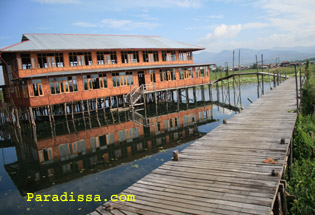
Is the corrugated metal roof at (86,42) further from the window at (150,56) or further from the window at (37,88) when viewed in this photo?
the window at (37,88)

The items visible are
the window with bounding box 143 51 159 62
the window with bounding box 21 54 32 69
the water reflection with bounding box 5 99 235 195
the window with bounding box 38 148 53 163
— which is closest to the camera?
the water reflection with bounding box 5 99 235 195

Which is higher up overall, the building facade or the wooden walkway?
the building facade

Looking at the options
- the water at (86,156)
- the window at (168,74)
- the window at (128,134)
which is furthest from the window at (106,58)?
the window at (128,134)

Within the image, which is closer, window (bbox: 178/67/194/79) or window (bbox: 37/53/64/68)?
window (bbox: 37/53/64/68)

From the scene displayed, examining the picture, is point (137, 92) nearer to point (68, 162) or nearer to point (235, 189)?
point (68, 162)

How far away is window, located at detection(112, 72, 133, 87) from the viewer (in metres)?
29.6

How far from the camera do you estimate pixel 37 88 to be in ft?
81.7

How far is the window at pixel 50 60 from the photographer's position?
27188 millimetres

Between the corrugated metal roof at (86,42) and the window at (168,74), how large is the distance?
12.8ft

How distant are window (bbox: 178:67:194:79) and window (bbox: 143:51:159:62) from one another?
389cm

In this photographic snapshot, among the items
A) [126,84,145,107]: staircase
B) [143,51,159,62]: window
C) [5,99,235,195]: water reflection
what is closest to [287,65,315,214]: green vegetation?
[5,99,235,195]: water reflection

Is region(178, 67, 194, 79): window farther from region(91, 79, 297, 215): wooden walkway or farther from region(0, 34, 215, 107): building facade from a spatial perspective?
region(91, 79, 297, 215): wooden walkway

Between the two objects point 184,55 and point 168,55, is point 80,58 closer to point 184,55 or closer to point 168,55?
point 168,55

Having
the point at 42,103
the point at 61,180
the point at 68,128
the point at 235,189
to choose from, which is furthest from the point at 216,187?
the point at 42,103
